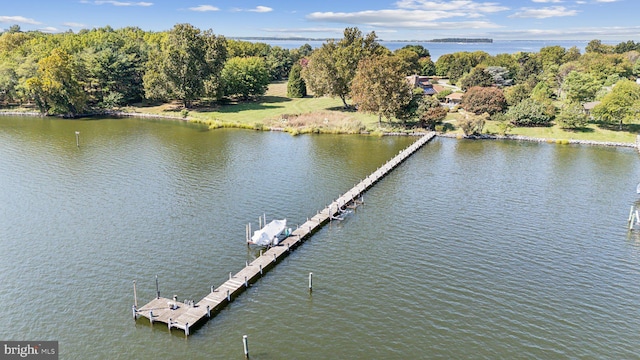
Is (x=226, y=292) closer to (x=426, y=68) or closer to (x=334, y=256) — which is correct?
(x=334, y=256)

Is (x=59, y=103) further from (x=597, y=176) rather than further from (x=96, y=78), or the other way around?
(x=597, y=176)

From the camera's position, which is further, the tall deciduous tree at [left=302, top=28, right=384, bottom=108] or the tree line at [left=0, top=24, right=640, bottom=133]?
the tall deciduous tree at [left=302, top=28, right=384, bottom=108]

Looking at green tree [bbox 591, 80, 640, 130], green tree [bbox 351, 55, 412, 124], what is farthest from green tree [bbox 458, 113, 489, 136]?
green tree [bbox 591, 80, 640, 130]

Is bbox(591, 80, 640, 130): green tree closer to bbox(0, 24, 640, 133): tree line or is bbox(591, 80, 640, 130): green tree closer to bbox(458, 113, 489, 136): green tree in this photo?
bbox(0, 24, 640, 133): tree line

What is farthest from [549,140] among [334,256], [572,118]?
[334,256]

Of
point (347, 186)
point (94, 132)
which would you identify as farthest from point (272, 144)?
point (94, 132)

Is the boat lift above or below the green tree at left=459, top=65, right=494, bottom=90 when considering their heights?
below

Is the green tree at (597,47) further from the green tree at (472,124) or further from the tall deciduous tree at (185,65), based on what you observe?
the tall deciduous tree at (185,65)
